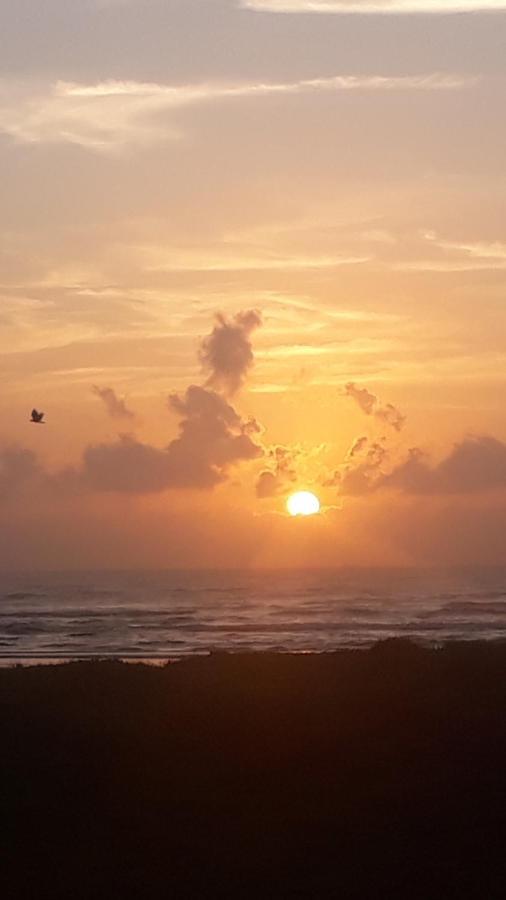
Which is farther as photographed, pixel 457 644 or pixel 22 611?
pixel 22 611

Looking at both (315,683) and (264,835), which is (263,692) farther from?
(264,835)

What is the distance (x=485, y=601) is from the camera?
84.7 meters

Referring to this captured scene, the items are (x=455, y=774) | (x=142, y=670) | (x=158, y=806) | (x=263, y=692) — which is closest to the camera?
(x=158, y=806)

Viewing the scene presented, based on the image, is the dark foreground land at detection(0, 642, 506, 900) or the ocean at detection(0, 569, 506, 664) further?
the ocean at detection(0, 569, 506, 664)

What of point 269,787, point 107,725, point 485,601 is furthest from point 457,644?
point 485,601

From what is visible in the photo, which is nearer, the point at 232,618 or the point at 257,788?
the point at 257,788

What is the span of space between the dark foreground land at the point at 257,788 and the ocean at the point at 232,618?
16756 millimetres

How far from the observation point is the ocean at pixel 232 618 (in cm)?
5062

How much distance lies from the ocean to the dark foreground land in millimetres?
16756

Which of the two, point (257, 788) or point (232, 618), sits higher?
point (232, 618)

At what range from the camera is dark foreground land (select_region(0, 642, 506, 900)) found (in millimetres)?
11891

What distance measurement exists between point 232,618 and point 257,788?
5571 cm

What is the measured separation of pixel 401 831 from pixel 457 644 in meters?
22.7

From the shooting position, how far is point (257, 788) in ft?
50.7
